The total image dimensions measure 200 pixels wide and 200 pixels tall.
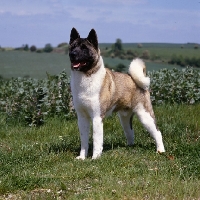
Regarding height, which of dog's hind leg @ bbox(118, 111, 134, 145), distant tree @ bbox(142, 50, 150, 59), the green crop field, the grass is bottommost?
the grass

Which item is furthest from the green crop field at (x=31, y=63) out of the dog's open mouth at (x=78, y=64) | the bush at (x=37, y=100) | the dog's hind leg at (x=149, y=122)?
the dog's open mouth at (x=78, y=64)

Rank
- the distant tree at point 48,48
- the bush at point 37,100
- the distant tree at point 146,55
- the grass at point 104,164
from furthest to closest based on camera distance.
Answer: the distant tree at point 48,48, the distant tree at point 146,55, the bush at point 37,100, the grass at point 104,164

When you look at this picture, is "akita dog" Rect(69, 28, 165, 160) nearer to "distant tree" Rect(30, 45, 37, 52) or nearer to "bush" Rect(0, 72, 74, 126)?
"bush" Rect(0, 72, 74, 126)

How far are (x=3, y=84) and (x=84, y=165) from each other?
20.4 feet

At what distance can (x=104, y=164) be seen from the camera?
6.73 meters

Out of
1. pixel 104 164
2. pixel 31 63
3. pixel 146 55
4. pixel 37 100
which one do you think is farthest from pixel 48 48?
pixel 104 164

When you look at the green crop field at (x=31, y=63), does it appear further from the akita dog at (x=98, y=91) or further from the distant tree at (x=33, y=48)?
the akita dog at (x=98, y=91)

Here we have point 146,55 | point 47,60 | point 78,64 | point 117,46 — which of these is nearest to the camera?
point 78,64

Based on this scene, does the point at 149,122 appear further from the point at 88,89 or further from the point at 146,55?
the point at 146,55

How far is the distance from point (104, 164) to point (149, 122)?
1.42 metres

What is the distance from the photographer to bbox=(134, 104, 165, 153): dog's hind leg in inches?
307

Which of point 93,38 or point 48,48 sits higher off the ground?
point 93,38

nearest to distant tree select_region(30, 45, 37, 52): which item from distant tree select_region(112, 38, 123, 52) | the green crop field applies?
the green crop field

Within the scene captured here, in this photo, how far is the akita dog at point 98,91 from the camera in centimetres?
715
